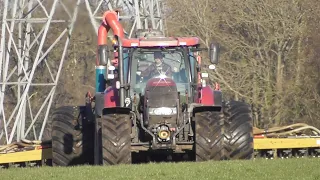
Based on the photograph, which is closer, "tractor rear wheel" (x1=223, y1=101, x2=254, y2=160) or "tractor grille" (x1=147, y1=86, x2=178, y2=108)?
"tractor grille" (x1=147, y1=86, x2=178, y2=108)

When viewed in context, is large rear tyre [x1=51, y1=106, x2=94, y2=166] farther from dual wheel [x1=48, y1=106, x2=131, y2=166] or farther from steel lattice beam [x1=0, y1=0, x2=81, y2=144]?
steel lattice beam [x1=0, y1=0, x2=81, y2=144]

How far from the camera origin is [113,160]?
16.4m

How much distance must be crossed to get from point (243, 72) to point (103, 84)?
19.0 metres

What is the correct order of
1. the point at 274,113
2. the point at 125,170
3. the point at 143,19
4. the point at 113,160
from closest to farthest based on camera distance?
the point at 125,170 < the point at 113,160 < the point at 143,19 < the point at 274,113

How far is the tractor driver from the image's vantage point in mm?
17703

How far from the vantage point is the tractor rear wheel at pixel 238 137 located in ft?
56.5

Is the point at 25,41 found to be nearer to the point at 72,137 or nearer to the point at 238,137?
the point at 72,137

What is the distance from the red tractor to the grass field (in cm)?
81

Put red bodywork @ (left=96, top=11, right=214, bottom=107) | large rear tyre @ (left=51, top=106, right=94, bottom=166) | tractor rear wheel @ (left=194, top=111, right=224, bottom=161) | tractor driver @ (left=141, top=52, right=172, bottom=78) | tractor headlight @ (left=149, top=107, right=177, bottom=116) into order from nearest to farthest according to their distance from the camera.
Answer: tractor rear wheel @ (left=194, top=111, right=224, bottom=161), tractor headlight @ (left=149, top=107, right=177, bottom=116), tractor driver @ (left=141, top=52, right=172, bottom=78), red bodywork @ (left=96, top=11, right=214, bottom=107), large rear tyre @ (left=51, top=106, right=94, bottom=166)

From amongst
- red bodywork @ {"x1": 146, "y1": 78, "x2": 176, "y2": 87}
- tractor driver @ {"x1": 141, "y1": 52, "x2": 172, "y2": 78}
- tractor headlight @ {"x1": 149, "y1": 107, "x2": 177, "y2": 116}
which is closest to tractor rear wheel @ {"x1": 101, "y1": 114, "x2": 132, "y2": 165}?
tractor headlight @ {"x1": 149, "y1": 107, "x2": 177, "y2": 116}

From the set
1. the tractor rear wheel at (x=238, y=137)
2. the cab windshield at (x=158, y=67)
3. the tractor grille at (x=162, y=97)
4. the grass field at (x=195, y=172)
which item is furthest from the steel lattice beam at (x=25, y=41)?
the grass field at (x=195, y=172)

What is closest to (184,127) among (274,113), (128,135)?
(128,135)

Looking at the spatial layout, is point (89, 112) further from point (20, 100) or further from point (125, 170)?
point (20, 100)

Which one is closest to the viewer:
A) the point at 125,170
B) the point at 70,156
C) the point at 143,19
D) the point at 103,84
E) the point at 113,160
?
the point at 125,170
